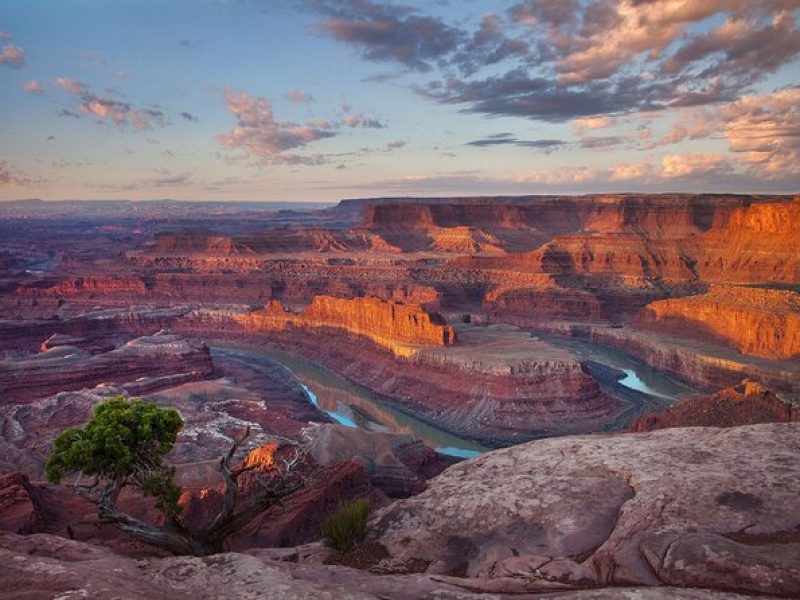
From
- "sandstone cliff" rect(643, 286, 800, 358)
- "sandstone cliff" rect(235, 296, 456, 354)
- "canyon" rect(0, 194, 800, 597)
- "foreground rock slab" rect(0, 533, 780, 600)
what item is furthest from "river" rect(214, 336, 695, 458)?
"foreground rock slab" rect(0, 533, 780, 600)

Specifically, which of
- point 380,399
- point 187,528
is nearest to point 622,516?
point 187,528

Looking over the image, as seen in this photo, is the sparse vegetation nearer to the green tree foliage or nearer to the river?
the green tree foliage

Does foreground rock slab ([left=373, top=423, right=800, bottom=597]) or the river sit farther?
the river

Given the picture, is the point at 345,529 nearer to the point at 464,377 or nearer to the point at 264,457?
the point at 264,457

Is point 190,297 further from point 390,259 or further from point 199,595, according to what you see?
point 199,595

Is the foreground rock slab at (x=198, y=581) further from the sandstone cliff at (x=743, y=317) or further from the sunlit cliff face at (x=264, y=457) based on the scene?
the sandstone cliff at (x=743, y=317)
